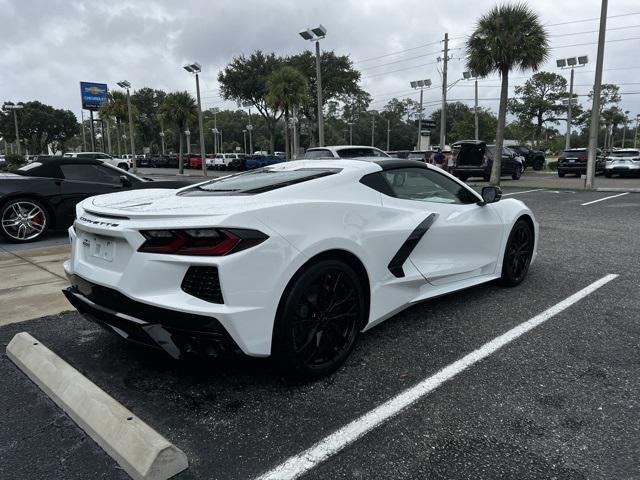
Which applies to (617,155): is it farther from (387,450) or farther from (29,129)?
(29,129)

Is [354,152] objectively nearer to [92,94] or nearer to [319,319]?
[319,319]

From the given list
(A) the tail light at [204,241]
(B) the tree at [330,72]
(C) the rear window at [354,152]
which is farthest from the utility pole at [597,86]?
(B) the tree at [330,72]

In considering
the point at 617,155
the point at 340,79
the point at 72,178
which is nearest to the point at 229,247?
the point at 72,178

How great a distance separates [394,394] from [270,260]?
1.05 meters

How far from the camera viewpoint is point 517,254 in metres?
4.82

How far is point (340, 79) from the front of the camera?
43.8 metres

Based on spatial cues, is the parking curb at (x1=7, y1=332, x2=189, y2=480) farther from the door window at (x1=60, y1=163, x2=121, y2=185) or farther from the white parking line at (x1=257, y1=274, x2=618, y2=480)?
the door window at (x1=60, y1=163, x2=121, y2=185)

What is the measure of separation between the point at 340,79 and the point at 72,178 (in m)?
38.6

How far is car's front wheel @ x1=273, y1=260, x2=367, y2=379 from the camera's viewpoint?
8.64ft

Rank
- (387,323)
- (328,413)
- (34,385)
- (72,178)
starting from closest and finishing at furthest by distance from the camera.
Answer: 1. (328,413)
2. (34,385)
3. (387,323)
4. (72,178)

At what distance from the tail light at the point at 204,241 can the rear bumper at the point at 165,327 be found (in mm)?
304

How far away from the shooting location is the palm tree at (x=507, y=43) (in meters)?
18.3

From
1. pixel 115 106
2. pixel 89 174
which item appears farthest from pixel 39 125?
pixel 89 174

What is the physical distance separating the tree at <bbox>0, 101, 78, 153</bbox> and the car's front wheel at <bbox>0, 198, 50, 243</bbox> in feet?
262
